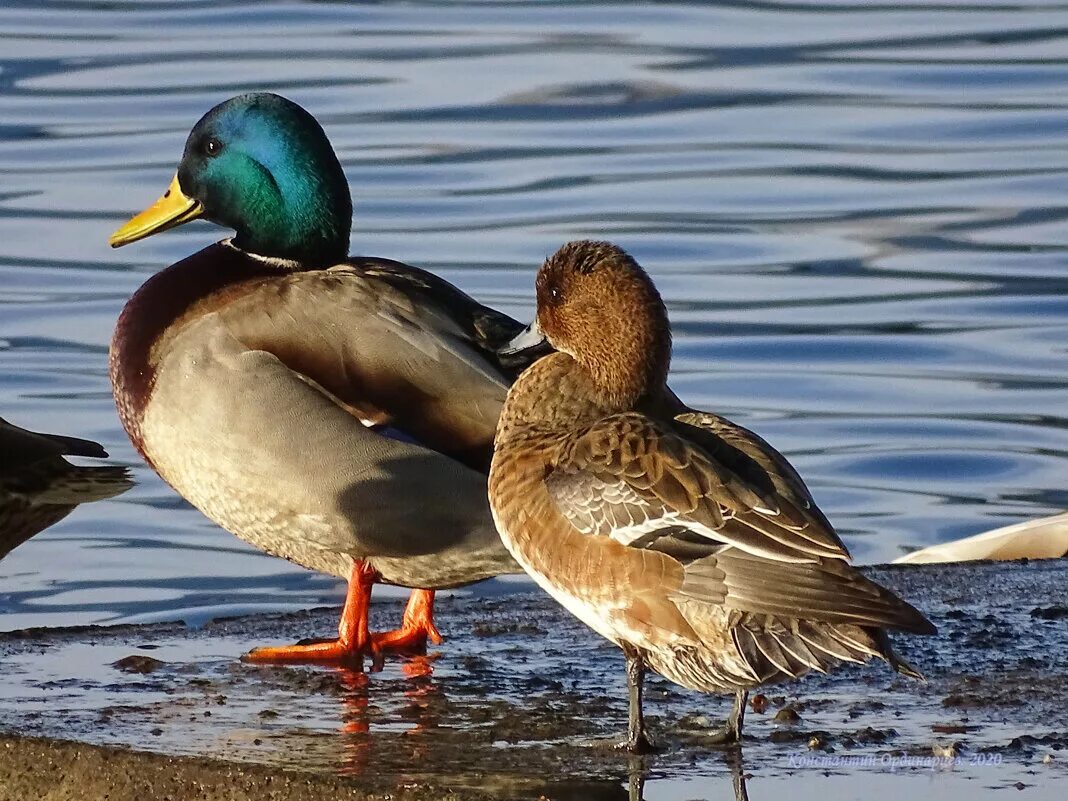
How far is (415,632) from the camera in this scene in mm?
6254

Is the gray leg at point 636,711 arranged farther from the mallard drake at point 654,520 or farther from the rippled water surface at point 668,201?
the rippled water surface at point 668,201

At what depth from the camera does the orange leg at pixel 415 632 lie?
6.20 metres

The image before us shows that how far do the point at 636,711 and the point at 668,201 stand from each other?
9151 mm

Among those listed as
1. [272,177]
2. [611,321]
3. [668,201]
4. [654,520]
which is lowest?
[668,201]

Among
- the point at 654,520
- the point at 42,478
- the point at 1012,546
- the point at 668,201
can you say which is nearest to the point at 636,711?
the point at 654,520

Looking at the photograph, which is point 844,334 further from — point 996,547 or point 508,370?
point 508,370

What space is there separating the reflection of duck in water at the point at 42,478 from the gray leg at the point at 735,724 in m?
1.90

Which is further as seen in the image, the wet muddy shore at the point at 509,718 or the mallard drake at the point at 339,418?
the mallard drake at the point at 339,418

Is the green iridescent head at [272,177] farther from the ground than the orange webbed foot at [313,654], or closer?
farther from the ground

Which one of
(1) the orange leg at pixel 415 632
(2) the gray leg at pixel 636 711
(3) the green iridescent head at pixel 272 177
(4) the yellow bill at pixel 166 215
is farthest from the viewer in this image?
(4) the yellow bill at pixel 166 215

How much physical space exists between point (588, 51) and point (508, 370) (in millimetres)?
11930

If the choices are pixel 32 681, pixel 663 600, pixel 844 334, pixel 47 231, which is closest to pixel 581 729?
pixel 663 600

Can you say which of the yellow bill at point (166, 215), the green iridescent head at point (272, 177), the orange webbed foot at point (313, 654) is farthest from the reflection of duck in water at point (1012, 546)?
the yellow bill at point (166, 215)

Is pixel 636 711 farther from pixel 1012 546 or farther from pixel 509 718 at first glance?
pixel 1012 546
